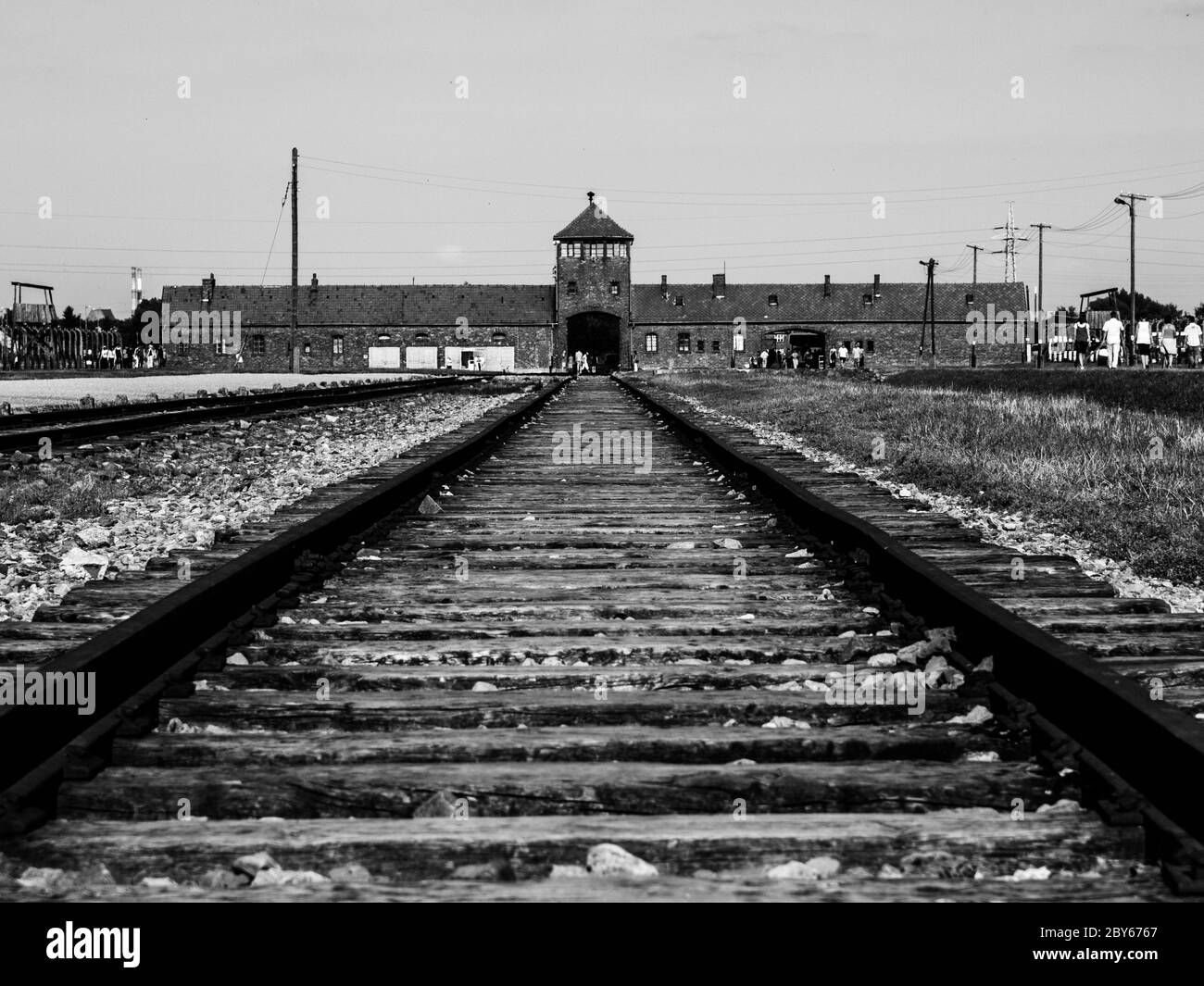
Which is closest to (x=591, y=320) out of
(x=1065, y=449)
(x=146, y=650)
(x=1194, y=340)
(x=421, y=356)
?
(x=421, y=356)

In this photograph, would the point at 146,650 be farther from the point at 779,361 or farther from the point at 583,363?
the point at 583,363

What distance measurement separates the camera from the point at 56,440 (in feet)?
40.0

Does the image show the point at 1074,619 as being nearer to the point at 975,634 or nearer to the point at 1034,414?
the point at 975,634

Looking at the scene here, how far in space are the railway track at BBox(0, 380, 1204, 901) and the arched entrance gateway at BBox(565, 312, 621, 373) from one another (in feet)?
296

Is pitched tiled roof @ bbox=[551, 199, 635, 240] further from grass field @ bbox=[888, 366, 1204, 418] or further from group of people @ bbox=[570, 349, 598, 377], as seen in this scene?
grass field @ bbox=[888, 366, 1204, 418]

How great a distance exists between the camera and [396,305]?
97.2 meters

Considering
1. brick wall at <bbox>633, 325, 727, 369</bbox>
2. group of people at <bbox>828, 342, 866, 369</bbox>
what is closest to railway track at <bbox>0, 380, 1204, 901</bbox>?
group of people at <bbox>828, 342, 866, 369</bbox>

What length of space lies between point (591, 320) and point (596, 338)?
55.2 inches

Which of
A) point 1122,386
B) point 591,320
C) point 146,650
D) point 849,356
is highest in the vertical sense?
point 591,320

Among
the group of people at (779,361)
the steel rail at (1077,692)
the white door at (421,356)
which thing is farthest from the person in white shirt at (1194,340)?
the white door at (421,356)

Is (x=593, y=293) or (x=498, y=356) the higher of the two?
(x=593, y=293)

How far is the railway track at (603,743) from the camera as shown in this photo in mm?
2395

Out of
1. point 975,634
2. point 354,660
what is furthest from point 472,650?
point 975,634
